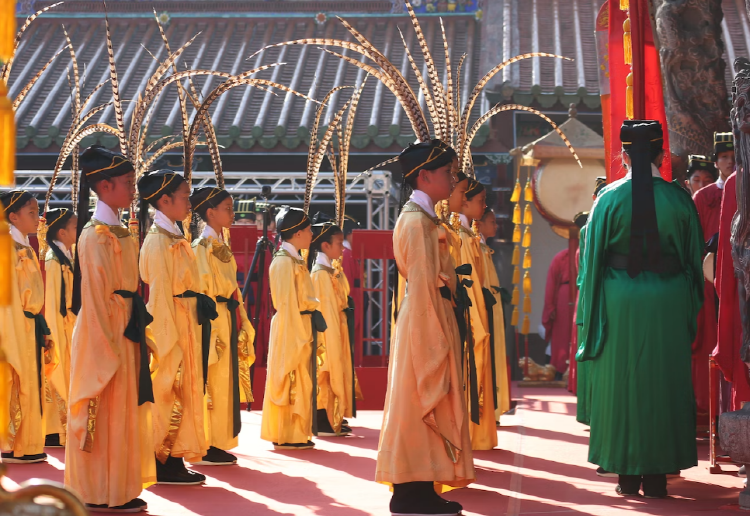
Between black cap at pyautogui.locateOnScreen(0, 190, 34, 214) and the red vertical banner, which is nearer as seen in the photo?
the red vertical banner

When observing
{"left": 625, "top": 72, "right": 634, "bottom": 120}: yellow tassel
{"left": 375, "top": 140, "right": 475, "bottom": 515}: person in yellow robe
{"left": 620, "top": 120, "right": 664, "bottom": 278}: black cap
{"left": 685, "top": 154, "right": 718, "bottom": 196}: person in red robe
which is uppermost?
{"left": 625, "top": 72, "right": 634, "bottom": 120}: yellow tassel

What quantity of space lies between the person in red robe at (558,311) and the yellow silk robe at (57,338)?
577cm

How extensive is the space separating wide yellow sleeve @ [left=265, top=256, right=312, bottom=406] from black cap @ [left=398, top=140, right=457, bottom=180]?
2.44 meters

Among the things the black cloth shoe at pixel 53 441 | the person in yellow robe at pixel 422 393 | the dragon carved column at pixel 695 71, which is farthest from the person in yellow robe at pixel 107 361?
the dragon carved column at pixel 695 71

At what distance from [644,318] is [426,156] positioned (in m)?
1.16

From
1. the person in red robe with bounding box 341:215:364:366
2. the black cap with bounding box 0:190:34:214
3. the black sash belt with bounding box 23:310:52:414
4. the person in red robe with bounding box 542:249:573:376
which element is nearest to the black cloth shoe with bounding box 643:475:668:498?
the black sash belt with bounding box 23:310:52:414

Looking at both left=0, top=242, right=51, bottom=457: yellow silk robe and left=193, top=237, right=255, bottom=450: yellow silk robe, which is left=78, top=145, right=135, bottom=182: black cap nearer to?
left=193, top=237, right=255, bottom=450: yellow silk robe

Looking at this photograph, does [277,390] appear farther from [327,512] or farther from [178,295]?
[327,512]

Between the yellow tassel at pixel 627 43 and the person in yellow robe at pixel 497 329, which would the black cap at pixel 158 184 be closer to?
the yellow tassel at pixel 627 43

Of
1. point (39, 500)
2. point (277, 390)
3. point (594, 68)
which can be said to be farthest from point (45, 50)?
point (39, 500)

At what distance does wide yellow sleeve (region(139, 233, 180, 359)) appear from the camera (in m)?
5.17

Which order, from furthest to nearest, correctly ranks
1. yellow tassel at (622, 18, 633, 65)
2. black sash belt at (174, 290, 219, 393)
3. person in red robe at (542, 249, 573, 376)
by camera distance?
person in red robe at (542, 249, 573, 376) → black sash belt at (174, 290, 219, 393) → yellow tassel at (622, 18, 633, 65)

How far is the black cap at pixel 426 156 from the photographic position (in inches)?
172

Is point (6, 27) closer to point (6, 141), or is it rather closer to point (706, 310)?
point (6, 141)
